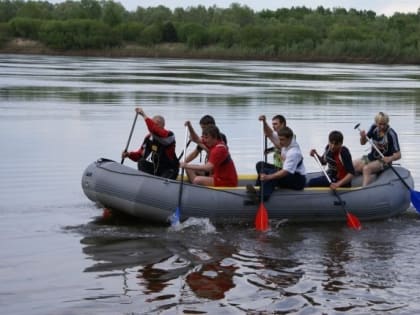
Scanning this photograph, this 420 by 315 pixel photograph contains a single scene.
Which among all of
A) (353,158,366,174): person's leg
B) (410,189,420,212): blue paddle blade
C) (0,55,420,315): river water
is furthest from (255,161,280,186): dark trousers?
(410,189,420,212): blue paddle blade

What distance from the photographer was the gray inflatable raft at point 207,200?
11062 millimetres

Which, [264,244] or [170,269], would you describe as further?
[264,244]

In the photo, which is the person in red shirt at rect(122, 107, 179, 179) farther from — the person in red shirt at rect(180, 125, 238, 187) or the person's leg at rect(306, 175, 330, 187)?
the person's leg at rect(306, 175, 330, 187)

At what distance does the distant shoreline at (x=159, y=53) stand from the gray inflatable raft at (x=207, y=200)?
8085cm

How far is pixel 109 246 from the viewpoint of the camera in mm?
10141

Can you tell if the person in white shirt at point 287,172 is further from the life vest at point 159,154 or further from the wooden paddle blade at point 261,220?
the life vest at point 159,154

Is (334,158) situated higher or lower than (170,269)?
higher

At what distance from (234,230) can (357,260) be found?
1.91 metres

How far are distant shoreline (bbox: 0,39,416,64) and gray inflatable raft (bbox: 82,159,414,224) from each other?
80.9 metres

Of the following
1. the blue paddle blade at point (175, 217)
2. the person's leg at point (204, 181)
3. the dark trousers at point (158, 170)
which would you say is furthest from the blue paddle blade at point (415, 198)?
the blue paddle blade at point (175, 217)

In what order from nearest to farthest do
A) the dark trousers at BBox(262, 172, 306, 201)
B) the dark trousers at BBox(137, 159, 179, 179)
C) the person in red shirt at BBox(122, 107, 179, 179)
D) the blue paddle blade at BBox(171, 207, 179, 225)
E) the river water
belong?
the river water → the blue paddle blade at BBox(171, 207, 179, 225) → the dark trousers at BBox(262, 172, 306, 201) → the person in red shirt at BBox(122, 107, 179, 179) → the dark trousers at BBox(137, 159, 179, 179)

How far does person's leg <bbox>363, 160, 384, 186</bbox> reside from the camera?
12.4 metres

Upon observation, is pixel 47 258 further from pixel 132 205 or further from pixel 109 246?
pixel 132 205

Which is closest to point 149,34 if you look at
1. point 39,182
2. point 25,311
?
point 39,182
